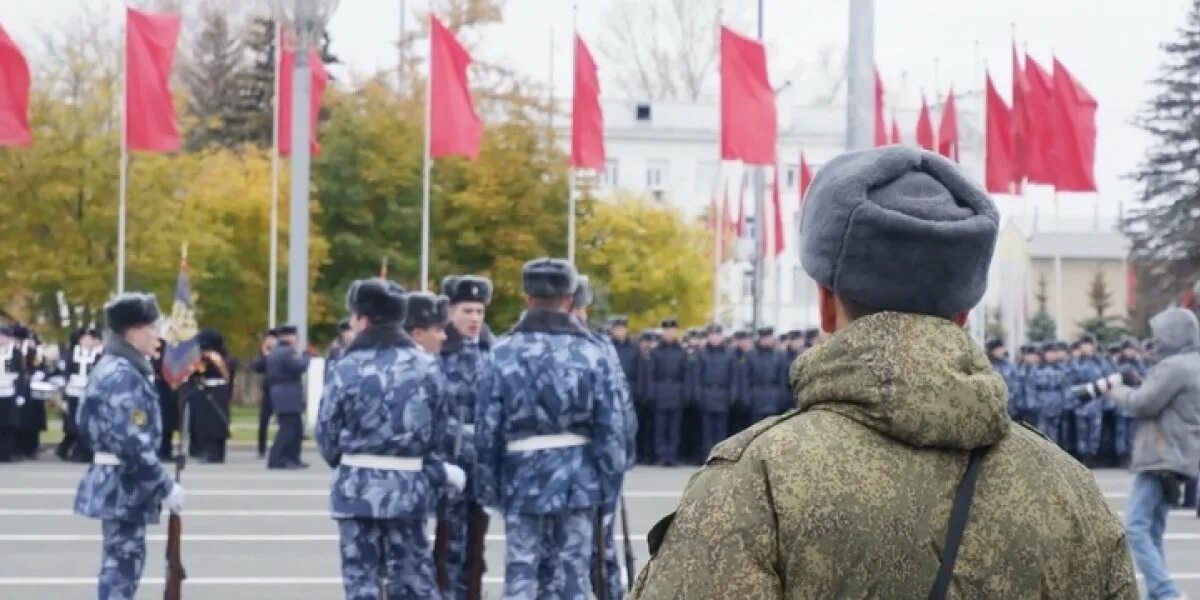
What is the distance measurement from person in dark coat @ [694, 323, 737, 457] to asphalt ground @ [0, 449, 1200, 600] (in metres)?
2.15

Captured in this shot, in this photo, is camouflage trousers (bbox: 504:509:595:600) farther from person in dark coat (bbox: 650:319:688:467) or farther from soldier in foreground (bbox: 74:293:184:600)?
person in dark coat (bbox: 650:319:688:467)

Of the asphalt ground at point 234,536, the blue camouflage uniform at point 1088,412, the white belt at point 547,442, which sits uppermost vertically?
the white belt at point 547,442

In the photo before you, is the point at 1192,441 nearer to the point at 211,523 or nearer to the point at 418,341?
the point at 418,341

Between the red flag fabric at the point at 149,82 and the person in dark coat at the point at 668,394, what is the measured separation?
7.92 meters

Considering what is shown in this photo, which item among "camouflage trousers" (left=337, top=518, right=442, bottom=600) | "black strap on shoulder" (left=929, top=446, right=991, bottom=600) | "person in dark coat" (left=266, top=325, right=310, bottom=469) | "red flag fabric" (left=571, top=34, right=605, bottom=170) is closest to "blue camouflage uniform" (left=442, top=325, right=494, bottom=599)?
"camouflage trousers" (left=337, top=518, right=442, bottom=600)

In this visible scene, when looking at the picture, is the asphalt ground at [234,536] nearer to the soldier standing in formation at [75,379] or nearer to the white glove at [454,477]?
the soldier standing in formation at [75,379]

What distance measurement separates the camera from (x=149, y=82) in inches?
1099

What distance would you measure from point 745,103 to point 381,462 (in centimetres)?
1917

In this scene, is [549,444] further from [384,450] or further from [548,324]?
[384,450]

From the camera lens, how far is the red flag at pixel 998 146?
3048cm

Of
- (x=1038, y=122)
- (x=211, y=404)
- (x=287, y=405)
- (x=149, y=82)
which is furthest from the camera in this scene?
(x=1038, y=122)

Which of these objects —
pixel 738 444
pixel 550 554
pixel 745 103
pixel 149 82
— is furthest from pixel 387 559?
pixel 149 82

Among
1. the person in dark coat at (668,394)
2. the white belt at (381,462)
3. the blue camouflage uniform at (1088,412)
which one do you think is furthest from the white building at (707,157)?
the white belt at (381,462)

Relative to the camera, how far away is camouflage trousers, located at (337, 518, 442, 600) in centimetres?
938
